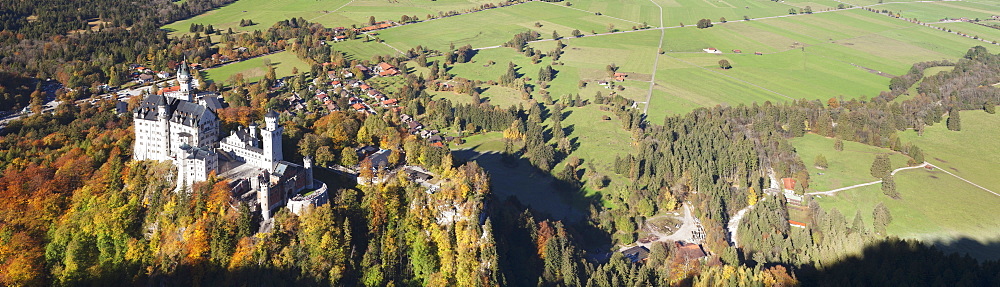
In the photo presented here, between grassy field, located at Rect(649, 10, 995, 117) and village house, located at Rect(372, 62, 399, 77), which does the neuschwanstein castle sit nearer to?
village house, located at Rect(372, 62, 399, 77)

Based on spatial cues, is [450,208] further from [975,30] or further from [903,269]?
[975,30]

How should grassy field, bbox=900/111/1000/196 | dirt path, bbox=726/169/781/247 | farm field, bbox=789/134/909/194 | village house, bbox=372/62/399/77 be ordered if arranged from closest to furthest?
1. dirt path, bbox=726/169/781/247
2. farm field, bbox=789/134/909/194
3. grassy field, bbox=900/111/1000/196
4. village house, bbox=372/62/399/77

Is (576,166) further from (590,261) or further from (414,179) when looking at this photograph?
(414,179)

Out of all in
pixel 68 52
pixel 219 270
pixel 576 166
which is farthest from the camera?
pixel 68 52

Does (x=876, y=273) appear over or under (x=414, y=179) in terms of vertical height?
under

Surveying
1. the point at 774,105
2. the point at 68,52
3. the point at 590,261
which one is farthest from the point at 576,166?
the point at 68,52

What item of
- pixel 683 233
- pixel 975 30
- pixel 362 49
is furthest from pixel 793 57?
pixel 362 49

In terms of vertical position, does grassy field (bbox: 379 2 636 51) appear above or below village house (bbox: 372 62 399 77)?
above

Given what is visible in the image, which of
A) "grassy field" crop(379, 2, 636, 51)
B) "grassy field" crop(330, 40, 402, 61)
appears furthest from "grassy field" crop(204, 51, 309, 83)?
"grassy field" crop(379, 2, 636, 51)
